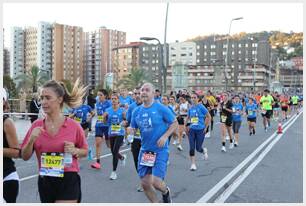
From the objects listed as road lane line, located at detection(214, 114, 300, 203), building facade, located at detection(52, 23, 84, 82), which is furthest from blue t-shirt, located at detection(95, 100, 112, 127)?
building facade, located at detection(52, 23, 84, 82)

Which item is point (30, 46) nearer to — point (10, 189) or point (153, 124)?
point (153, 124)

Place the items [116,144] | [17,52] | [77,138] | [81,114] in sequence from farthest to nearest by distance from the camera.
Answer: [17,52] → [81,114] → [116,144] → [77,138]

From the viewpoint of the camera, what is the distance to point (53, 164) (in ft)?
13.3

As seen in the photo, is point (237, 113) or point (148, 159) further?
point (237, 113)

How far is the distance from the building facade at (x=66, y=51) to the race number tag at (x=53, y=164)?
398ft

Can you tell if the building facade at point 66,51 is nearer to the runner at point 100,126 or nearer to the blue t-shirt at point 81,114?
the blue t-shirt at point 81,114

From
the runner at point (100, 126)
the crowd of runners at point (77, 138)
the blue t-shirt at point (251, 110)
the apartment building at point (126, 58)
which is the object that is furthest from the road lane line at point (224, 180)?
the apartment building at point (126, 58)

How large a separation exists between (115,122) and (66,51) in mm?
126882

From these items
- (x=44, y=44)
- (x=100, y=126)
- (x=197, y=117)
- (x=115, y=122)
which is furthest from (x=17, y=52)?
(x=115, y=122)

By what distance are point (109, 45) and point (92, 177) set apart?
139 metres

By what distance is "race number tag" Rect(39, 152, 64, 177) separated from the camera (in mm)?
4039

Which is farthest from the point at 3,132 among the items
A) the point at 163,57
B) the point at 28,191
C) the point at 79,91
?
the point at 163,57

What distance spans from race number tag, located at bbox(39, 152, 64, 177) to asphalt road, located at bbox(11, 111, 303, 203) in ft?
9.01

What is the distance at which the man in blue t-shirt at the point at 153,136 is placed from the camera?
19.8 feet
